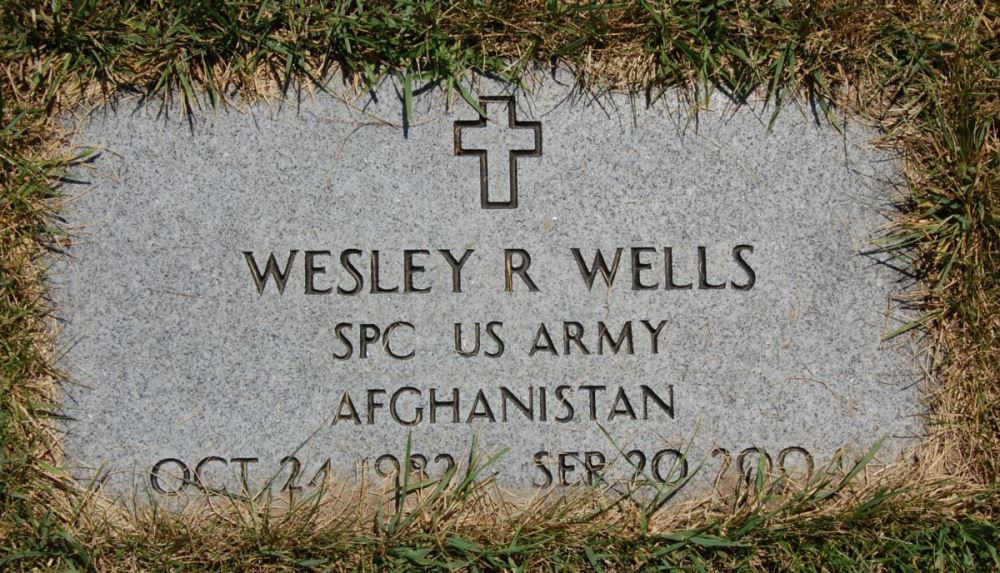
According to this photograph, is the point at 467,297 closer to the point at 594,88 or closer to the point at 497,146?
the point at 497,146

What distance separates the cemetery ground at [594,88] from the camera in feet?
8.27

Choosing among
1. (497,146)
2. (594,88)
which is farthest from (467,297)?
(594,88)

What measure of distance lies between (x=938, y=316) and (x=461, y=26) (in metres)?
1.72

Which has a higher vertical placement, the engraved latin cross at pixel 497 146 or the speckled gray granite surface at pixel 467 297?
the engraved latin cross at pixel 497 146

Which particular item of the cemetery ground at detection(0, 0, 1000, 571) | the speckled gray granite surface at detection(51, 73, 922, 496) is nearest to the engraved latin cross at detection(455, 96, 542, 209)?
the speckled gray granite surface at detection(51, 73, 922, 496)

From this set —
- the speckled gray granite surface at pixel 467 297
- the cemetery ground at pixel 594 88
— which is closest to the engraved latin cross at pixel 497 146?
the speckled gray granite surface at pixel 467 297

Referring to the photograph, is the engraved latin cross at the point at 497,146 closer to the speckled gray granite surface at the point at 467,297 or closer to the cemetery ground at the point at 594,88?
the speckled gray granite surface at the point at 467,297

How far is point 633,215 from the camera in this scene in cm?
262

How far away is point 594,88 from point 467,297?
76 centimetres

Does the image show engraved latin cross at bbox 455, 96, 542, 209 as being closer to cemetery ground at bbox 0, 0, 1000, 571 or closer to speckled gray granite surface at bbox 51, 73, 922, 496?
speckled gray granite surface at bbox 51, 73, 922, 496

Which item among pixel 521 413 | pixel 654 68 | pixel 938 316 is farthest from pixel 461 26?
pixel 938 316

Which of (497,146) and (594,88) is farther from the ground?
(594,88)

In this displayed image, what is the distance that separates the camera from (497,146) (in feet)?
8.60

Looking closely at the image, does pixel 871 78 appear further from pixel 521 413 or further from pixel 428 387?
pixel 428 387
